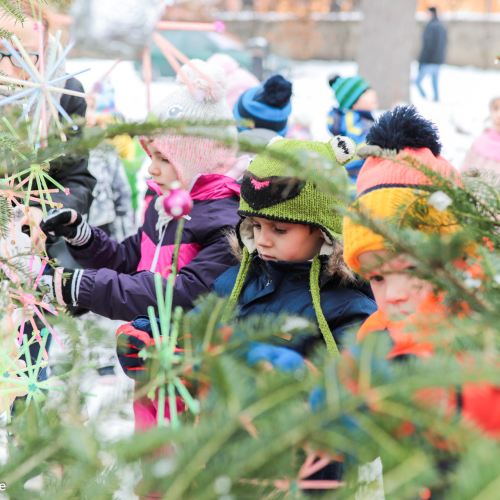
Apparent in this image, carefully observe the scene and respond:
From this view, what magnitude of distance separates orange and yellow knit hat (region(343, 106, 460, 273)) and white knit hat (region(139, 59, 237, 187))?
3.27 feet

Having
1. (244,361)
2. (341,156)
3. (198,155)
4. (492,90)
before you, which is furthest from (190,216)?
(492,90)

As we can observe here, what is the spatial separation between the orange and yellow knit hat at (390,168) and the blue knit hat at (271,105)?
2218mm

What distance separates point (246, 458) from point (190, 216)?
1.76 metres

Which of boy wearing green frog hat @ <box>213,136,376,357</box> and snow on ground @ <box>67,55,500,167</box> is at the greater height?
boy wearing green frog hat @ <box>213,136,376,357</box>

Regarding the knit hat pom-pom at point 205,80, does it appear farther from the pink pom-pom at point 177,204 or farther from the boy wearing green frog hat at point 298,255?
the pink pom-pom at point 177,204

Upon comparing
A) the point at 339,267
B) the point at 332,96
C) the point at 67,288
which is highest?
the point at 339,267

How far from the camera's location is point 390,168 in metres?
1.11

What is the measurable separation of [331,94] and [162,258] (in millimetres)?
10325

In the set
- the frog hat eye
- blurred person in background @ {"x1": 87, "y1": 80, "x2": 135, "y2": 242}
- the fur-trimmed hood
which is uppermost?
the frog hat eye

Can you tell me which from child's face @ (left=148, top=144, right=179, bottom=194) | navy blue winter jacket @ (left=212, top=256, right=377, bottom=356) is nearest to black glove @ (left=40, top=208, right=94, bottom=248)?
child's face @ (left=148, top=144, right=179, bottom=194)

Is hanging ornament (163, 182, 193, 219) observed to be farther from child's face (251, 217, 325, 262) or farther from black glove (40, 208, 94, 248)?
black glove (40, 208, 94, 248)

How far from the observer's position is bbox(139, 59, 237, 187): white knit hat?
2105mm

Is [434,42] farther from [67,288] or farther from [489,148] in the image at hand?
[67,288]

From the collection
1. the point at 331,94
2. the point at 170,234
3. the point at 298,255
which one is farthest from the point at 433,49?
the point at 298,255
